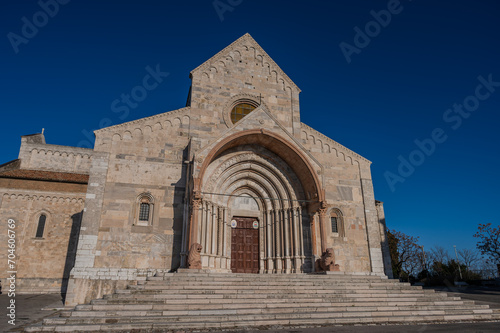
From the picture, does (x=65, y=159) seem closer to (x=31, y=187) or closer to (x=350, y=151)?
(x=31, y=187)

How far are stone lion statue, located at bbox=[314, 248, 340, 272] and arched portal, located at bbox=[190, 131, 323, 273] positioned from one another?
2.53ft

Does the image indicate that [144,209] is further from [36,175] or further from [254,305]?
[36,175]

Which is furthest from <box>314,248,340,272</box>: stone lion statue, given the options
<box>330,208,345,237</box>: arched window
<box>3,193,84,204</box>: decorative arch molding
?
<box>3,193,84,204</box>: decorative arch molding

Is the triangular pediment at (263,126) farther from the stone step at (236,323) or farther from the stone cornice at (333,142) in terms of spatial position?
the stone step at (236,323)

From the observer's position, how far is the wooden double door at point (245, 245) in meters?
16.2

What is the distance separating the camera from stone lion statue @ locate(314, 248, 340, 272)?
575 inches

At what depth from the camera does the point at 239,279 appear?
11742 millimetres

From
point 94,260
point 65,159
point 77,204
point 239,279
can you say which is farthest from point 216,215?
point 65,159

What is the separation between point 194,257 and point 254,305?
148 inches

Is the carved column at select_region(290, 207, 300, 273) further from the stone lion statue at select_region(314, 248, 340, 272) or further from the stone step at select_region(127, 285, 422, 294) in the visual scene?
the stone step at select_region(127, 285, 422, 294)

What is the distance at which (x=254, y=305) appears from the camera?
1003cm

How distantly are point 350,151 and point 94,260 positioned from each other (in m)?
14.4

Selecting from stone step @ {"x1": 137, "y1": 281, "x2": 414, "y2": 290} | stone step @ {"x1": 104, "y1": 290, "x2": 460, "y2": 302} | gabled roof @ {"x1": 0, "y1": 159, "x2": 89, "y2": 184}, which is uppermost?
gabled roof @ {"x1": 0, "y1": 159, "x2": 89, "y2": 184}

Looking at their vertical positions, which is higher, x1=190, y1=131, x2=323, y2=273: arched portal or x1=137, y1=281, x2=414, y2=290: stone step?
x1=190, y1=131, x2=323, y2=273: arched portal
